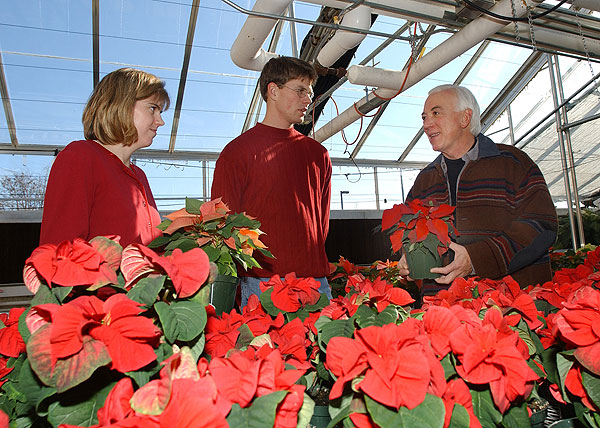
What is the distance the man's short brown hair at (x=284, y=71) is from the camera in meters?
1.65

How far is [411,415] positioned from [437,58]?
10.7 ft

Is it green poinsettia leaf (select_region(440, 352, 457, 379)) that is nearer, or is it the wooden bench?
green poinsettia leaf (select_region(440, 352, 457, 379))

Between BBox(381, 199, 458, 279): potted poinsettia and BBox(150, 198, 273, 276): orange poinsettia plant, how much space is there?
0.42 metres

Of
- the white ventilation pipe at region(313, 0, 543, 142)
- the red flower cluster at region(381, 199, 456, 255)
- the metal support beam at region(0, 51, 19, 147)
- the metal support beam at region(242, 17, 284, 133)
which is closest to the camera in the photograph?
the red flower cluster at region(381, 199, 456, 255)

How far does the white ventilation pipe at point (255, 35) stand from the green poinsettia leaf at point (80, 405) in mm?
2698

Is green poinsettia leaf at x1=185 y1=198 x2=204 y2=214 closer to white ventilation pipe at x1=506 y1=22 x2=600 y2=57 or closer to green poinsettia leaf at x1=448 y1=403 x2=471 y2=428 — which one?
green poinsettia leaf at x1=448 y1=403 x2=471 y2=428

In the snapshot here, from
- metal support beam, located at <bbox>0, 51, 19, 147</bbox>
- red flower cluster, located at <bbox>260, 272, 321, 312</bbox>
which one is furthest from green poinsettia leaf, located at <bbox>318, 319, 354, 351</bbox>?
metal support beam, located at <bbox>0, 51, 19, 147</bbox>

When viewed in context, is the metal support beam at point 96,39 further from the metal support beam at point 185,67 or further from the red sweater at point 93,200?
the red sweater at point 93,200

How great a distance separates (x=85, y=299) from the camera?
410 millimetres

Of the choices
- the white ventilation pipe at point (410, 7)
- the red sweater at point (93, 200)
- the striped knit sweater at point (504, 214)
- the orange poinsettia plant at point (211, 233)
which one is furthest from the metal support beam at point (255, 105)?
the orange poinsettia plant at point (211, 233)

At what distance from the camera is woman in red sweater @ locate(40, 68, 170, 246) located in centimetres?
95

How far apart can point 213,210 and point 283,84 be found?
0.93 meters

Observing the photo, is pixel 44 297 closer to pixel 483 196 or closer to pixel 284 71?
pixel 483 196

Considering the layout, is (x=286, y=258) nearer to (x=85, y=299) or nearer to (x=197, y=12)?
(x=85, y=299)
